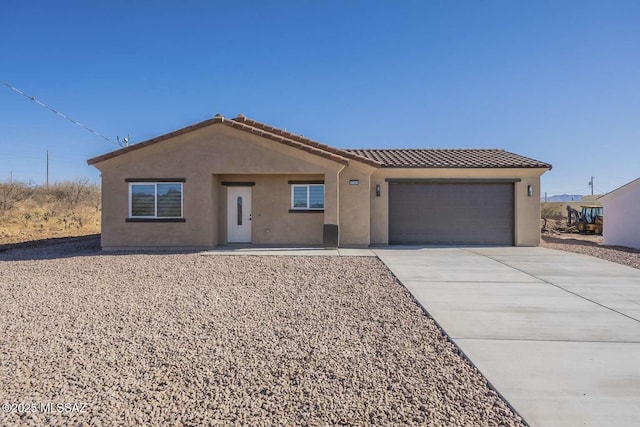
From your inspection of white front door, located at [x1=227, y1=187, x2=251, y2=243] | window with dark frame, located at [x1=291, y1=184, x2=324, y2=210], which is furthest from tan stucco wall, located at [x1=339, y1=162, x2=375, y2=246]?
white front door, located at [x1=227, y1=187, x2=251, y2=243]

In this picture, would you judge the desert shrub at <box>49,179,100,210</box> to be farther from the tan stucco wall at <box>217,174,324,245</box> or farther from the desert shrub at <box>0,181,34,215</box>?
the tan stucco wall at <box>217,174,324,245</box>

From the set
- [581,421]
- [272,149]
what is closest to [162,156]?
[272,149]

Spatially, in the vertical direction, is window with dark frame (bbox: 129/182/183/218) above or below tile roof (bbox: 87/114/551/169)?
below

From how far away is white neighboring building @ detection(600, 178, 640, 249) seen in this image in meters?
16.6

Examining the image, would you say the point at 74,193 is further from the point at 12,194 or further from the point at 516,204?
the point at 516,204

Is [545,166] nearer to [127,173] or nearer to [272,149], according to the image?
[272,149]

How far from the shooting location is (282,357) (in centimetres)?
419

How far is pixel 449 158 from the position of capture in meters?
16.6

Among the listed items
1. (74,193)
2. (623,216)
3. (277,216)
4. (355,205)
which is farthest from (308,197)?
(74,193)

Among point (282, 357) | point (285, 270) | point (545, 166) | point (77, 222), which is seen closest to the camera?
point (282, 357)

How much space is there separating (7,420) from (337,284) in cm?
582

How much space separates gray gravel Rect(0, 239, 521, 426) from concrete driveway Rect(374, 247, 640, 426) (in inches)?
14.8

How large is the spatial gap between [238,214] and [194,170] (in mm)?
2434

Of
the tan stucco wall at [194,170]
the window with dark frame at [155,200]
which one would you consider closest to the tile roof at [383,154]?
the tan stucco wall at [194,170]
